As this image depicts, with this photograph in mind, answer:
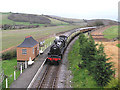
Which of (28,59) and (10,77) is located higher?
(28,59)

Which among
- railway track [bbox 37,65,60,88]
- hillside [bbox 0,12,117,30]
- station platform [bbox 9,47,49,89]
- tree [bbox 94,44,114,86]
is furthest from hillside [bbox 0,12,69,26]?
tree [bbox 94,44,114,86]

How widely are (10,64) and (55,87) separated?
10.4m

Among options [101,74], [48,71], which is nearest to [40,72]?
[48,71]

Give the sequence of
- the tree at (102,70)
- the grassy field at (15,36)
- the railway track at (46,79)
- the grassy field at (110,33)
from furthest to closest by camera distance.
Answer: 1. the grassy field at (110,33)
2. the grassy field at (15,36)
3. the railway track at (46,79)
4. the tree at (102,70)

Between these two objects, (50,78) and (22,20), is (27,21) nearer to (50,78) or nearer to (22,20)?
(22,20)

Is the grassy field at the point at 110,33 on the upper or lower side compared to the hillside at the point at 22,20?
lower

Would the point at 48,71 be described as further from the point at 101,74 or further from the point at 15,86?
the point at 101,74

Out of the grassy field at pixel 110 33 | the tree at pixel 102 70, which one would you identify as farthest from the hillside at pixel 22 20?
the tree at pixel 102 70

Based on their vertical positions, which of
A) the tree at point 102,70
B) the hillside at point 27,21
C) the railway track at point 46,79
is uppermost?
the hillside at point 27,21

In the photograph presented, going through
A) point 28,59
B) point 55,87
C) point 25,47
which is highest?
point 25,47

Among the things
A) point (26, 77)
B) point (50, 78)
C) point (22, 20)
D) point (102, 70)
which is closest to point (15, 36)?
point (26, 77)

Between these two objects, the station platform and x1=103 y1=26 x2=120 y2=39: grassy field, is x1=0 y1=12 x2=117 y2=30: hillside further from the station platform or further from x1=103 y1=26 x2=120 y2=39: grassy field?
the station platform

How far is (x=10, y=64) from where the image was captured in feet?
67.1

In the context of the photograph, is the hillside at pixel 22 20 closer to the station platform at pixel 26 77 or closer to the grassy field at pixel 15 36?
the grassy field at pixel 15 36
